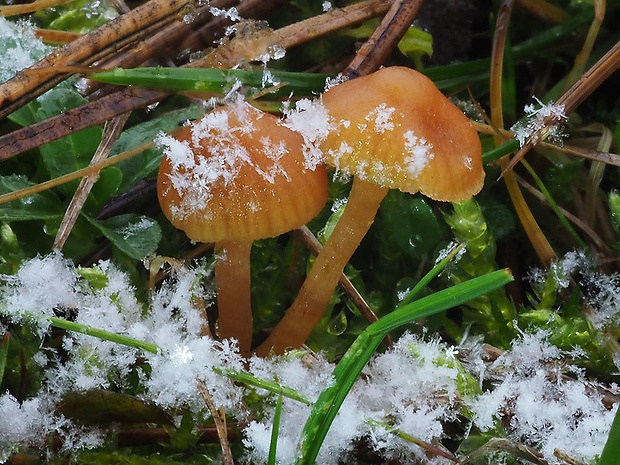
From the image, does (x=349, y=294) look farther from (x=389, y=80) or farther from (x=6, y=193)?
(x=6, y=193)

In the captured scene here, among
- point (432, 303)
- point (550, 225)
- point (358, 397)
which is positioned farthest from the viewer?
point (550, 225)

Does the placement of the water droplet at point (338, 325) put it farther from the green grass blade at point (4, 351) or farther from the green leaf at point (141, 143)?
the green grass blade at point (4, 351)

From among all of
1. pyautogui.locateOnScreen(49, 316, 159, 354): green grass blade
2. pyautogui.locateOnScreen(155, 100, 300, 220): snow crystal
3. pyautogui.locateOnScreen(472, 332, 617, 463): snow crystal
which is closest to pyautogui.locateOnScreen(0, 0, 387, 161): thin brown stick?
pyautogui.locateOnScreen(155, 100, 300, 220): snow crystal

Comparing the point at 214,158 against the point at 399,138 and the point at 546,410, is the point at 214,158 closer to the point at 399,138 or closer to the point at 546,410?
the point at 399,138

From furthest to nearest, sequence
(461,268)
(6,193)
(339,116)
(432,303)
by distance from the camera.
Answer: (461,268) < (6,193) < (339,116) < (432,303)

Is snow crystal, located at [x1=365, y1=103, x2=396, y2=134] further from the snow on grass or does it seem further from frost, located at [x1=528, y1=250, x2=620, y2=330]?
frost, located at [x1=528, y1=250, x2=620, y2=330]

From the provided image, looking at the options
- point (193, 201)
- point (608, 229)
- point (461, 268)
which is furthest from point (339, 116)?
point (608, 229)

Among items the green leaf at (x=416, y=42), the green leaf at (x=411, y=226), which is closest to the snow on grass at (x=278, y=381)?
the green leaf at (x=411, y=226)

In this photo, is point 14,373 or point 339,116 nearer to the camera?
point 339,116
